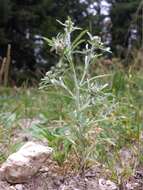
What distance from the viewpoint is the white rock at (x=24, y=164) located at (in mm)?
1465

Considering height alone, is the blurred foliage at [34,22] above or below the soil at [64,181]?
above

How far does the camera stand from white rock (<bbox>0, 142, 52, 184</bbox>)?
57.7 inches

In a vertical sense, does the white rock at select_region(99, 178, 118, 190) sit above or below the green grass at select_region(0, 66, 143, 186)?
below

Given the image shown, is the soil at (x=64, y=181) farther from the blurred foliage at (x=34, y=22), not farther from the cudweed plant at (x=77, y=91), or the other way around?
the blurred foliage at (x=34, y=22)

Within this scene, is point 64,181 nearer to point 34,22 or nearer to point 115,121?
point 115,121

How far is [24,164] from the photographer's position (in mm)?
1459

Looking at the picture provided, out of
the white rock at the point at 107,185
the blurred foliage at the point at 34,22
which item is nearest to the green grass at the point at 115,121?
the white rock at the point at 107,185

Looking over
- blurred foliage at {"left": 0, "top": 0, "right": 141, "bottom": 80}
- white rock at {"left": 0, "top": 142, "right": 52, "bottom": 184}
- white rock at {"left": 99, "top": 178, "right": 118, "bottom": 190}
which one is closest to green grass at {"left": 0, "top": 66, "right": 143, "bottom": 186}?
white rock at {"left": 99, "top": 178, "right": 118, "bottom": 190}

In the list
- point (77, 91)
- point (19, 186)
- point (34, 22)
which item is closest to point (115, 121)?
point (77, 91)

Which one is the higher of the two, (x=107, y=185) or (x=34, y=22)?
(x=34, y=22)

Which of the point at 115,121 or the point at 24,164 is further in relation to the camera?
the point at 115,121

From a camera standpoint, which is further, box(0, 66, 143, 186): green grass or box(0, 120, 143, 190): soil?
box(0, 66, 143, 186): green grass

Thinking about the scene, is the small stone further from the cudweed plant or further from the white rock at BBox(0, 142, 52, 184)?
the cudweed plant

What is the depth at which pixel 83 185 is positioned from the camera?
154 cm
